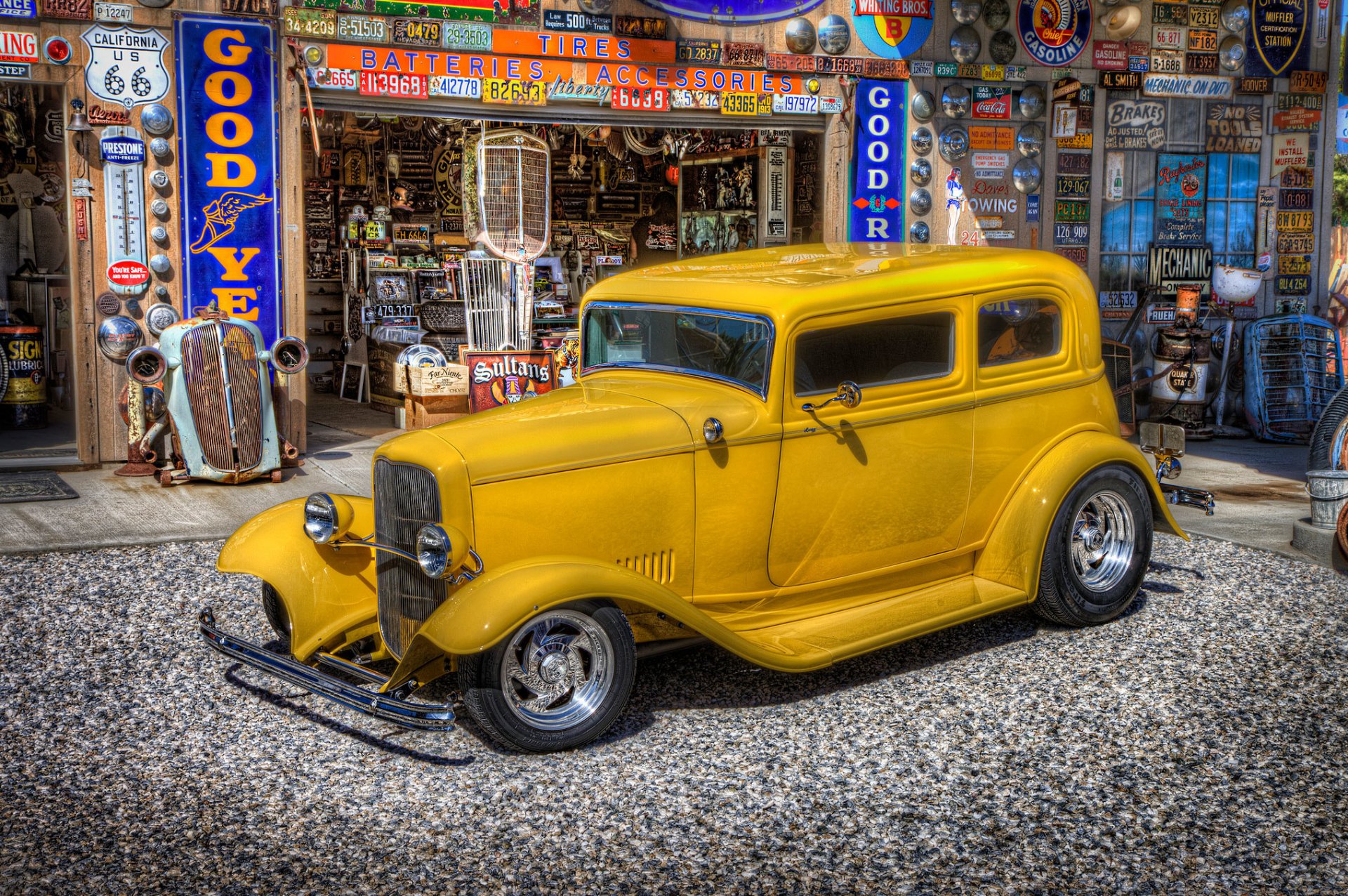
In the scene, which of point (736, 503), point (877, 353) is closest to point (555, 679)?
point (736, 503)

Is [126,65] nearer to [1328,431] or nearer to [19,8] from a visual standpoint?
[19,8]

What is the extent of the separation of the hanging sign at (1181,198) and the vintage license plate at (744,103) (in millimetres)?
3926

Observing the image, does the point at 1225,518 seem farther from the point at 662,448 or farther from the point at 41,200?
the point at 41,200

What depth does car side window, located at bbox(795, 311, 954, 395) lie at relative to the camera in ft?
15.8

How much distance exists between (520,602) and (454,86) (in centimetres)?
637

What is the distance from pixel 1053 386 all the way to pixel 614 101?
17.8ft

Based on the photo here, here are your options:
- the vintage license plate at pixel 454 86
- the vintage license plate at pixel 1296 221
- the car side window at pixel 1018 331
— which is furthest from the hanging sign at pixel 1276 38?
the car side window at pixel 1018 331

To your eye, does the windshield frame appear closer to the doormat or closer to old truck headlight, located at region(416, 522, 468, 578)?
Answer: old truck headlight, located at region(416, 522, 468, 578)

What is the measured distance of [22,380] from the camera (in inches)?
411

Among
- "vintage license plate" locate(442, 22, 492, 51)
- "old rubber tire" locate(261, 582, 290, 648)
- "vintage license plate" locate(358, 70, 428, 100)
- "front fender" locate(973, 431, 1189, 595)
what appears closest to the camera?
"old rubber tire" locate(261, 582, 290, 648)

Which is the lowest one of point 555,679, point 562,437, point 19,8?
point 555,679

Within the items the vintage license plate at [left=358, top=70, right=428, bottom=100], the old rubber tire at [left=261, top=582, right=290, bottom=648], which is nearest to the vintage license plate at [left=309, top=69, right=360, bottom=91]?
the vintage license plate at [left=358, top=70, right=428, bottom=100]

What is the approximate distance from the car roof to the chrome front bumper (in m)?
1.90

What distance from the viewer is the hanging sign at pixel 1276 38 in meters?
11.8
